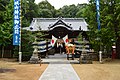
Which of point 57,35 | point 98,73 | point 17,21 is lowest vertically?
point 98,73

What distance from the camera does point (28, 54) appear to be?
24250mm

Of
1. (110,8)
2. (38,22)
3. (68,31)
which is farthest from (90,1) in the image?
(38,22)

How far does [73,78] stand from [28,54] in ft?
44.4

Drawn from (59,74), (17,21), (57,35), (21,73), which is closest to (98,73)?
(59,74)

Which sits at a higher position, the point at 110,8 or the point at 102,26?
the point at 110,8

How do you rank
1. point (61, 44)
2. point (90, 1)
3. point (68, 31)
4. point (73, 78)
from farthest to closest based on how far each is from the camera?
point (61, 44) → point (68, 31) → point (90, 1) → point (73, 78)

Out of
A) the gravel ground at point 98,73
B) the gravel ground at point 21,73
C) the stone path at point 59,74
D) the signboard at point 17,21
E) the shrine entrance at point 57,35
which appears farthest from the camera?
the shrine entrance at point 57,35

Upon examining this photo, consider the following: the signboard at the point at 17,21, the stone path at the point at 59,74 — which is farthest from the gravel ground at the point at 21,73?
Answer: the signboard at the point at 17,21

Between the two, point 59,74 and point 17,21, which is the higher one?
point 17,21

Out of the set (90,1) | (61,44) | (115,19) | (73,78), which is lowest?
(73,78)

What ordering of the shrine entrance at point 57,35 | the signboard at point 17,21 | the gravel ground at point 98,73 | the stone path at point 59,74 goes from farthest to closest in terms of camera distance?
the shrine entrance at point 57,35 < the signboard at point 17,21 < the gravel ground at point 98,73 < the stone path at point 59,74

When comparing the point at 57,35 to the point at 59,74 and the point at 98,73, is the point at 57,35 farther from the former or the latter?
the point at 59,74

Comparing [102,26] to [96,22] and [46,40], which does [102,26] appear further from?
[46,40]

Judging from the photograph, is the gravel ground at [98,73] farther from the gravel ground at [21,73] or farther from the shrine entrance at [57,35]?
the shrine entrance at [57,35]
